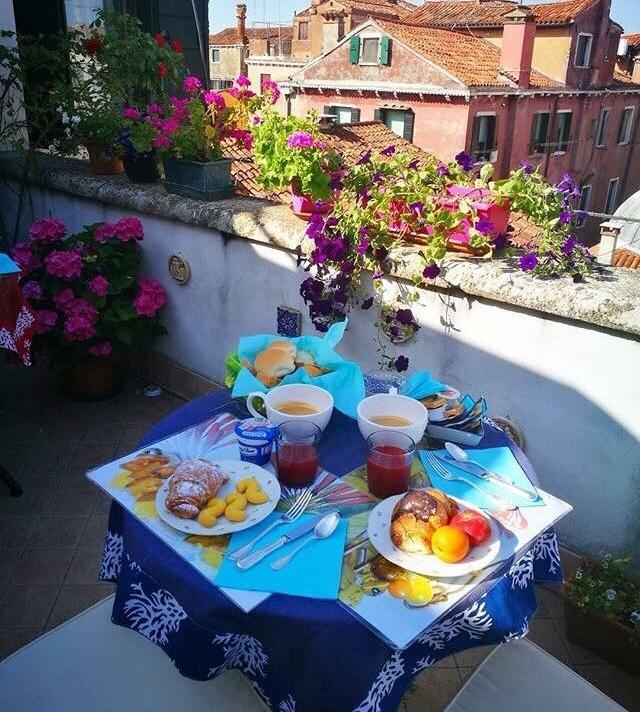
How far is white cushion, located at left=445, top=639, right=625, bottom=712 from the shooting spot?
1462 mm

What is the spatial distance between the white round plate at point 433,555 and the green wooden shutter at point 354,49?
1915 cm

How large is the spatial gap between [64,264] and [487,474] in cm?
265

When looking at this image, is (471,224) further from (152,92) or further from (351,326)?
(152,92)

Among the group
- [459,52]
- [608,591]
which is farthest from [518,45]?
[608,591]

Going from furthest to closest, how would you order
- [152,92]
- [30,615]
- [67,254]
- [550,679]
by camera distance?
[152,92]
[67,254]
[30,615]
[550,679]

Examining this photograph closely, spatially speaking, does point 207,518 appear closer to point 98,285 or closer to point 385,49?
point 98,285

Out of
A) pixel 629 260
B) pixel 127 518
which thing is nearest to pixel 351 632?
pixel 127 518

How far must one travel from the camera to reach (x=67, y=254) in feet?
11.0

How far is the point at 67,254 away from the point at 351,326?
165 centimetres

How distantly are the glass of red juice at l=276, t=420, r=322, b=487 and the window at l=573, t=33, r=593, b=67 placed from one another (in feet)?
71.9

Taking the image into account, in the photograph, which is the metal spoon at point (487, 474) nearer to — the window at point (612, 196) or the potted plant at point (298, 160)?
the potted plant at point (298, 160)

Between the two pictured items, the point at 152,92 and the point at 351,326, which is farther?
the point at 152,92

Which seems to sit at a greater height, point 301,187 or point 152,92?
point 152,92

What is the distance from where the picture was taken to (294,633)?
1.17 metres
